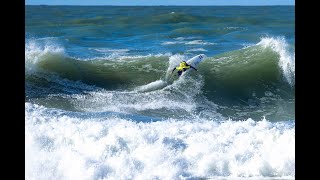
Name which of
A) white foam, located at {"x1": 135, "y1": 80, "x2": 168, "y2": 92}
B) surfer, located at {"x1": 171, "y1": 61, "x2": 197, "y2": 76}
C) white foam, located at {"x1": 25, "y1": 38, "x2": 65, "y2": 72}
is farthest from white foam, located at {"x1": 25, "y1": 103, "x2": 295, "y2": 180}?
white foam, located at {"x1": 25, "y1": 38, "x2": 65, "y2": 72}

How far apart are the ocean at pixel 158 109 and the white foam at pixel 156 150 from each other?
15 mm

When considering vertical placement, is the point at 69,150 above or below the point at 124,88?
below

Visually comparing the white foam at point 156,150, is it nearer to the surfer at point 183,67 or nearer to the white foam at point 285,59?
the surfer at point 183,67

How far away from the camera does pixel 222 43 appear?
19.2 meters

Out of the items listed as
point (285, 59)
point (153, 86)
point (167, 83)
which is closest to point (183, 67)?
point (167, 83)

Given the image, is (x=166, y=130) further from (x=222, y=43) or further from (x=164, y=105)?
(x=222, y=43)

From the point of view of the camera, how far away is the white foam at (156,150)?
21.1 ft

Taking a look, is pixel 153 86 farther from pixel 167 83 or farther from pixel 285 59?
pixel 285 59

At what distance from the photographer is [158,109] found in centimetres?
1040

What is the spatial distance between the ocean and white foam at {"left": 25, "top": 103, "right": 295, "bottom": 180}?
0.01 meters

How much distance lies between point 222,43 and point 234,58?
435cm

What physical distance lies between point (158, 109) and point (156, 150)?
3496mm

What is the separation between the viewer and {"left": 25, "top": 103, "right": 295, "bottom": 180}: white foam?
21.1ft
